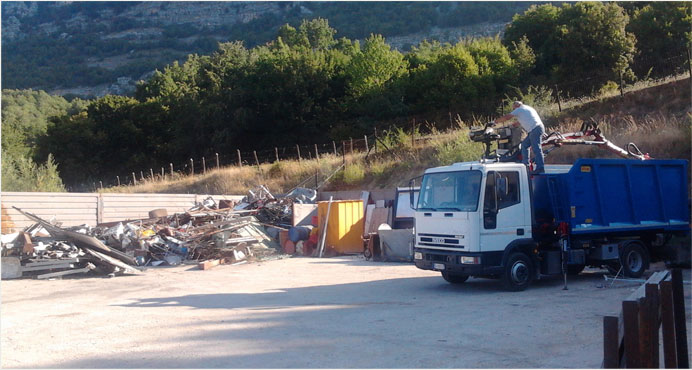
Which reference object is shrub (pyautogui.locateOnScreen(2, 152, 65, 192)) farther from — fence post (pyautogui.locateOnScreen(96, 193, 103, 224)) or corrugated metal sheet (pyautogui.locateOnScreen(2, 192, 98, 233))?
corrugated metal sheet (pyautogui.locateOnScreen(2, 192, 98, 233))

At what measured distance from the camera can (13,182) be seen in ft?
105

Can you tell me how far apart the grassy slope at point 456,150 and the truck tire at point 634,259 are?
7870 millimetres

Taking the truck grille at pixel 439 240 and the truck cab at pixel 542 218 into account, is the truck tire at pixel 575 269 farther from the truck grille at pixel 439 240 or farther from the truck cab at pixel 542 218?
the truck grille at pixel 439 240

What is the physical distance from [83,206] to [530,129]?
16509 millimetres

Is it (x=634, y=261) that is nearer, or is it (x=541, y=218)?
(x=541, y=218)

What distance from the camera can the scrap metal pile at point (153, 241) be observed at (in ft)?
55.9

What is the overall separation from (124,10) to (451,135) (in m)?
172

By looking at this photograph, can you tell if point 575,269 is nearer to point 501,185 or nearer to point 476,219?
point 501,185

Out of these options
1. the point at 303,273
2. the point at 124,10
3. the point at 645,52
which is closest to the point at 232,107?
the point at 645,52

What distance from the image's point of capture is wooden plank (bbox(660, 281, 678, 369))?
527 cm

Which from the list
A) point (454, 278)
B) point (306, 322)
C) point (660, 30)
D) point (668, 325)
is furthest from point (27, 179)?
point (660, 30)

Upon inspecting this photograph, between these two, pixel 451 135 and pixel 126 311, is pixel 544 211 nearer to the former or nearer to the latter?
pixel 126 311

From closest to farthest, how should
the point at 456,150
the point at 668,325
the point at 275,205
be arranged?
the point at 668,325 → the point at 275,205 → the point at 456,150

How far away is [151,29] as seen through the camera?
532ft
